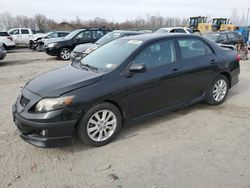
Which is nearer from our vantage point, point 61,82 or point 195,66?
point 61,82

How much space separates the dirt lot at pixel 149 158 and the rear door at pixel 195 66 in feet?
1.84

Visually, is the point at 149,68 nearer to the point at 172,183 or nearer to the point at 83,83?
the point at 83,83

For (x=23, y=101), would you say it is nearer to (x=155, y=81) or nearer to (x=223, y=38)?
(x=155, y=81)

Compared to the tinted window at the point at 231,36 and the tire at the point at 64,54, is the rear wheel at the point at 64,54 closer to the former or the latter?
the tire at the point at 64,54

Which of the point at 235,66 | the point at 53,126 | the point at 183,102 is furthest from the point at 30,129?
the point at 235,66

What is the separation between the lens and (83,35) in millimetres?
13883

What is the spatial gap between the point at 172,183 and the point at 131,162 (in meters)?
0.66

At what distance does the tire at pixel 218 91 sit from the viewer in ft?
17.4

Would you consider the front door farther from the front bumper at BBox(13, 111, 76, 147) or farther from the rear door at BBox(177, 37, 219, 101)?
the front bumper at BBox(13, 111, 76, 147)

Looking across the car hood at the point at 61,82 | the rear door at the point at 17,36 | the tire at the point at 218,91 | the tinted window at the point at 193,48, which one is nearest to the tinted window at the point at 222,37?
the tire at the point at 218,91

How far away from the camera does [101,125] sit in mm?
3773

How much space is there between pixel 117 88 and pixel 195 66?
6.08 feet

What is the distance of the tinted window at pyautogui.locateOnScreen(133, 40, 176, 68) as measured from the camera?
165 inches

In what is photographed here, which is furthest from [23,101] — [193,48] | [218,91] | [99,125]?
[218,91]
